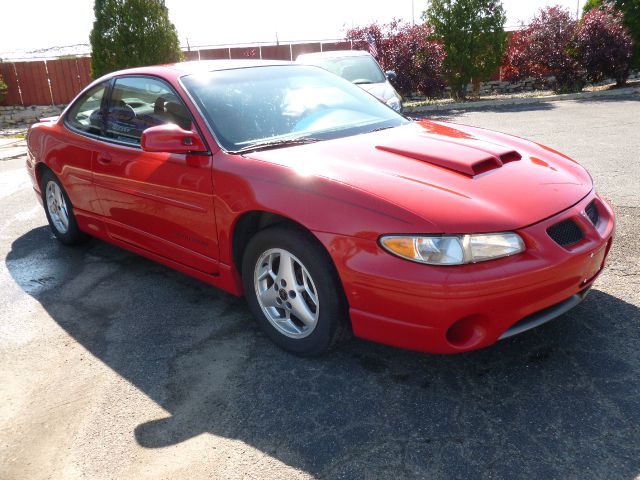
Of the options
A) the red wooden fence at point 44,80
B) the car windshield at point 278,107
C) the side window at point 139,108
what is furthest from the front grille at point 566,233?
the red wooden fence at point 44,80

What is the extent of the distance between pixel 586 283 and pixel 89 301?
317 centimetres

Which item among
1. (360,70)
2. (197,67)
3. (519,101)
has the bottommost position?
(519,101)

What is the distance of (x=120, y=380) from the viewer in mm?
3145

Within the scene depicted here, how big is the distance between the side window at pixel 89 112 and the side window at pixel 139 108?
0.53 feet

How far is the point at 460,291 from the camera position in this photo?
248cm

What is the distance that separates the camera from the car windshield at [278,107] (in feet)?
11.3

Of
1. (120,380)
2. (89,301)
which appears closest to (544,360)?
(120,380)

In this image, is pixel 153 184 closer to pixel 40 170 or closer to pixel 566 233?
pixel 40 170

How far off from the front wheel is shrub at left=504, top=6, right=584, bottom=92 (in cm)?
1472

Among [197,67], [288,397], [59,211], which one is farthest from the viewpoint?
[59,211]

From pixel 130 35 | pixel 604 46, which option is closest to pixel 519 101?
pixel 604 46

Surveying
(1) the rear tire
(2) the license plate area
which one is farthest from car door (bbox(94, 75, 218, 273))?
(2) the license plate area

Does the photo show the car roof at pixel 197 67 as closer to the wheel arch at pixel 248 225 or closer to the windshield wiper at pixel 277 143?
the windshield wiper at pixel 277 143

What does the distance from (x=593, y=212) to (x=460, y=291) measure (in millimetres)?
1068
